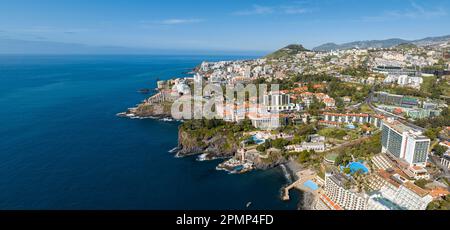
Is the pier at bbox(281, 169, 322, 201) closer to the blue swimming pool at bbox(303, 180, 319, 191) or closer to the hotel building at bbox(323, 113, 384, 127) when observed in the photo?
the blue swimming pool at bbox(303, 180, 319, 191)

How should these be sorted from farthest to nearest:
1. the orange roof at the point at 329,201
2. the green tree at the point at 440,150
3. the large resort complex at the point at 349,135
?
the green tree at the point at 440,150, the large resort complex at the point at 349,135, the orange roof at the point at 329,201

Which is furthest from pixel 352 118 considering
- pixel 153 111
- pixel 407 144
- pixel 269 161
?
pixel 153 111

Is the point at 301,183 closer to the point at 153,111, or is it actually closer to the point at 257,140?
the point at 257,140

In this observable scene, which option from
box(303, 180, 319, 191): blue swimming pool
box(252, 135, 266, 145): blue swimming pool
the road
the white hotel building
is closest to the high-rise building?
the road

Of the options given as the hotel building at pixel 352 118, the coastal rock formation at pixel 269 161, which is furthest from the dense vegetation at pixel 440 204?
Result: the hotel building at pixel 352 118

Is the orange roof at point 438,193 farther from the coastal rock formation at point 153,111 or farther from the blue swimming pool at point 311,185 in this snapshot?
the coastal rock formation at point 153,111
